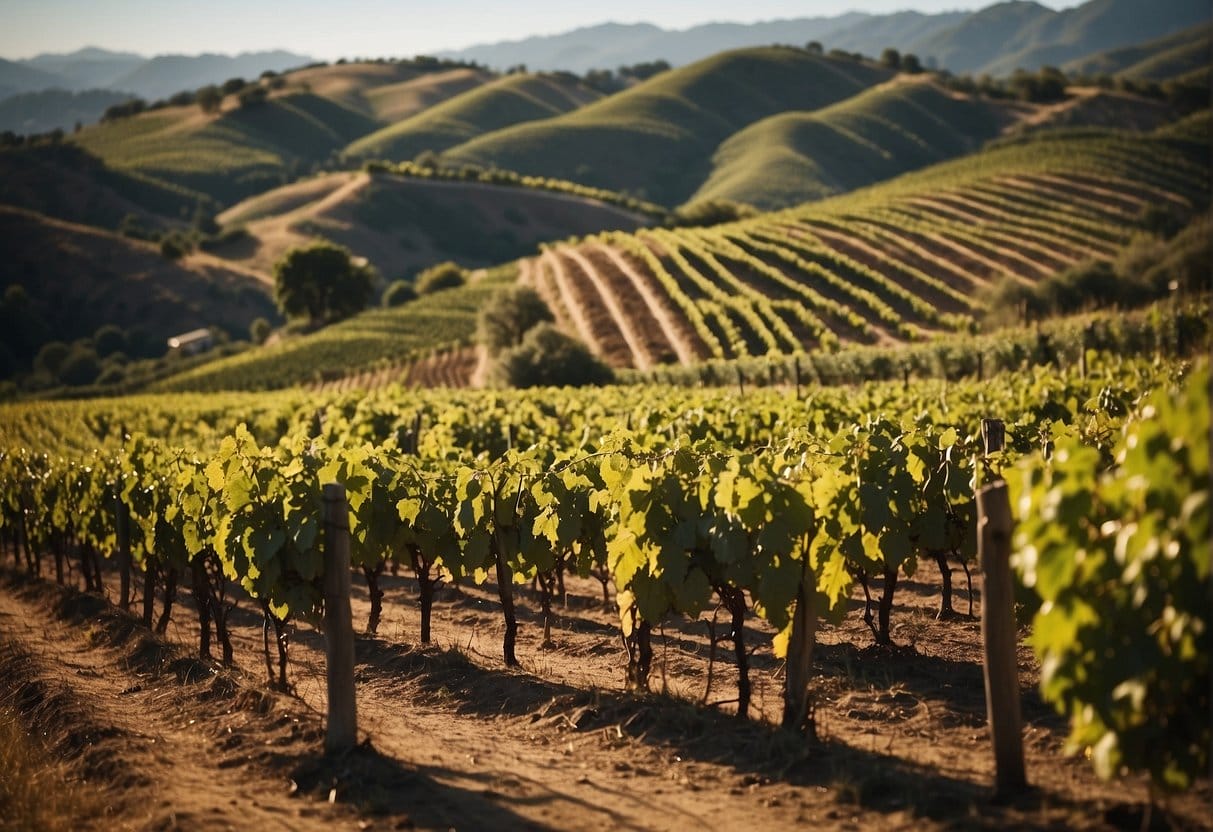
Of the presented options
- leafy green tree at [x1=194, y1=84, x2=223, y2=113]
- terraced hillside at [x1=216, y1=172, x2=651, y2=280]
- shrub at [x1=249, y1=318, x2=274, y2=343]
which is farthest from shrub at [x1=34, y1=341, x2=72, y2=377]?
leafy green tree at [x1=194, y1=84, x2=223, y2=113]

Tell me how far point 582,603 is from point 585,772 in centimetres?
514

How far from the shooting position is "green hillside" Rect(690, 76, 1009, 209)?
138375 millimetres

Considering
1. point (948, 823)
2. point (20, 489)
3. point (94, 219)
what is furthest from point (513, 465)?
point (94, 219)

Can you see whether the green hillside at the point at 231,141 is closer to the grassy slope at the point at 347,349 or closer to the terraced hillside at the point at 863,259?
the grassy slope at the point at 347,349

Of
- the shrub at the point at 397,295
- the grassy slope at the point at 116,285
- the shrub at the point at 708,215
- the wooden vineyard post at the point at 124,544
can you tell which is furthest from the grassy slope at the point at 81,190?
the wooden vineyard post at the point at 124,544

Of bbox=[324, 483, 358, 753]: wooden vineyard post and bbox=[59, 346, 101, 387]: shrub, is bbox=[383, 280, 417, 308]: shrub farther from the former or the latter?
bbox=[324, 483, 358, 753]: wooden vineyard post

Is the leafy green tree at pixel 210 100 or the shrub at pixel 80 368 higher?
the leafy green tree at pixel 210 100

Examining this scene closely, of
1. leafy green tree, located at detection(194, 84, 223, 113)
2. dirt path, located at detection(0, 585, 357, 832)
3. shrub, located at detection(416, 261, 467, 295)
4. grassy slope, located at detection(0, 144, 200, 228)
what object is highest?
leafy green tree, located at detection(194, 84, 223, 113)

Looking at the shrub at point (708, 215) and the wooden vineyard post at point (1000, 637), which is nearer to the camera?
the wooden vineyard post at point (1000, 637)

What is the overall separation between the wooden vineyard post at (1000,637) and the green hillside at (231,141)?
147822 mm

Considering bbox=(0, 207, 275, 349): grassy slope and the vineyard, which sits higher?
bbox=(0, 207, 275, 349): grassy slope

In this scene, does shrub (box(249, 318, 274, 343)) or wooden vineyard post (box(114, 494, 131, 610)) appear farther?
shrub (box(249, 318, 274, 343))

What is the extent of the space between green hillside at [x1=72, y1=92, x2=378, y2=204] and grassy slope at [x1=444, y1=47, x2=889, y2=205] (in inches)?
1120

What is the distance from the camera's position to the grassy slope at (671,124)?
153875 millimetres
